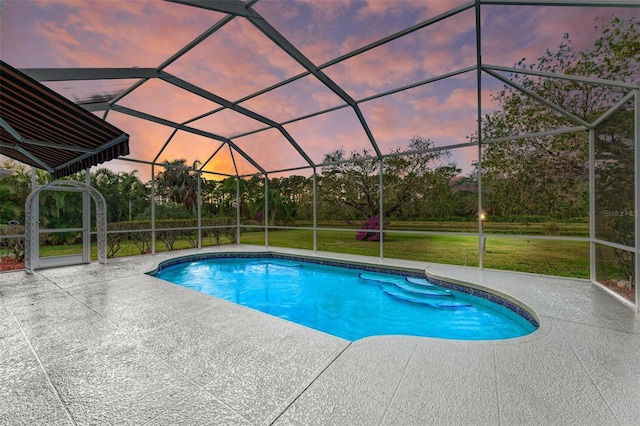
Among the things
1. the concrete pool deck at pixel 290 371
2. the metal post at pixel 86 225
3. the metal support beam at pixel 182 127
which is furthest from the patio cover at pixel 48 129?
the concrete pool deck at pixel 290 371

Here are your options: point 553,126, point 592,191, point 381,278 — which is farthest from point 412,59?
point 381,278

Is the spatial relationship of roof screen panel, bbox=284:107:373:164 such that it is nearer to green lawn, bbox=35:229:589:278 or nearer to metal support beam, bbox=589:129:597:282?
green lawn, bbox=35:229:589:278

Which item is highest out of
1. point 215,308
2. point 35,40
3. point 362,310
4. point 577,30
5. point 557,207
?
point 577,30

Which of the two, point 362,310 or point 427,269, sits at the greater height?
point 427,269

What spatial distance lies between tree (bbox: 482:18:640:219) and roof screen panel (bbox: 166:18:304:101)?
4628mm

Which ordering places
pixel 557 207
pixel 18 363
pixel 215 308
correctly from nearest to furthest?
pixel 18 363 < pixel 215 308 < pixel 557 207

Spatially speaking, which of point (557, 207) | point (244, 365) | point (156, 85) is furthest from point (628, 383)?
point (156, 85)

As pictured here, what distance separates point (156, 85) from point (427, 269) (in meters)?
7.49

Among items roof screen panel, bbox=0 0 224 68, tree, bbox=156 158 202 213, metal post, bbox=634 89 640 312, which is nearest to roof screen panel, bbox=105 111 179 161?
roof screen panel, bbox=0 0 224 68

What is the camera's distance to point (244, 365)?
2422mm

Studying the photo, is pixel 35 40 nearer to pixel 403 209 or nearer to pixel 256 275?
pixel 256 275

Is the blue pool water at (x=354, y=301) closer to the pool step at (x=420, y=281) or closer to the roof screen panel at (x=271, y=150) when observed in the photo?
the pool step at (x=420, y=281)

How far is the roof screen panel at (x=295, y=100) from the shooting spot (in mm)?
6059

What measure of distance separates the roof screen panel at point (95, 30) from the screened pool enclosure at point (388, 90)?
0.03 metres
